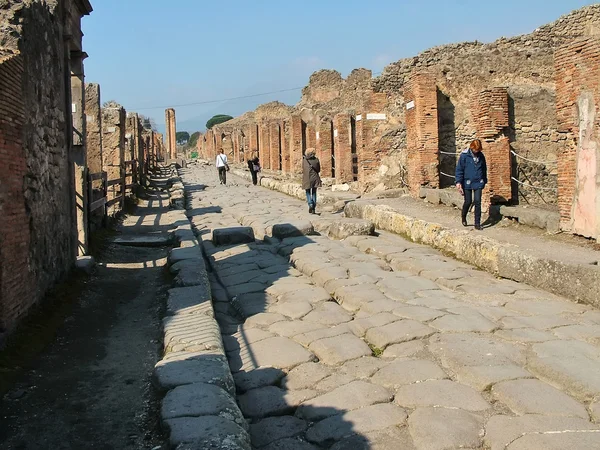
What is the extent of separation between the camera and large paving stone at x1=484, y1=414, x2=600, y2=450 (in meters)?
2.78

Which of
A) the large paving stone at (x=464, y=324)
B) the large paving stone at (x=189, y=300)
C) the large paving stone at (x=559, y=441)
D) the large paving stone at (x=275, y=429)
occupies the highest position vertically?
the large paving stone at (x=189, y=300)

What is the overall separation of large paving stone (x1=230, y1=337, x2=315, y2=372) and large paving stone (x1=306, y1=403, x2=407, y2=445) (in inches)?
35.2

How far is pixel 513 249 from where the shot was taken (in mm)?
6281

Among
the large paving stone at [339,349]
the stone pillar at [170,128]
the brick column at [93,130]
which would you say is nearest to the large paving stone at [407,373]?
the large paving stone at [339,349]

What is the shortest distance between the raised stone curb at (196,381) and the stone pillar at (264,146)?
24.8 meters

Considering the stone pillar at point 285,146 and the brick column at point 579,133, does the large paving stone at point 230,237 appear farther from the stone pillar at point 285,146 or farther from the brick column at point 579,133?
the stone pillar at point 285,146

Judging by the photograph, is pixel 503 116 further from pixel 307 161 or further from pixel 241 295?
pixel 241 295

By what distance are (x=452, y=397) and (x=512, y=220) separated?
5523 millimetres

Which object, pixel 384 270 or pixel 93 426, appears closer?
pixel 93 426

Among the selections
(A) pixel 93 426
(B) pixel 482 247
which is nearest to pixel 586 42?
(B) pixel 482 247

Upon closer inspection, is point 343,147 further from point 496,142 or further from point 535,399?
point 535,399

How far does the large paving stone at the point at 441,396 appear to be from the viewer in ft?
10.5

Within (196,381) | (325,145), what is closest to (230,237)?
(196,381)

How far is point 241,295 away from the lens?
603cm
